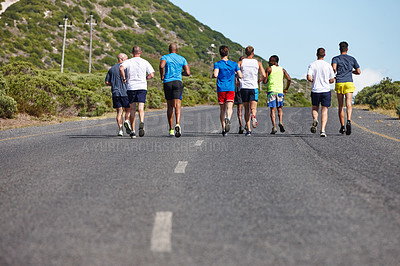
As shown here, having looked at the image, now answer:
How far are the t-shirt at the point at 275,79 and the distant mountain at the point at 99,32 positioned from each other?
44500 mm

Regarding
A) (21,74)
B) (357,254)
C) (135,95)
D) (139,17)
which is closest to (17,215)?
(357,254)

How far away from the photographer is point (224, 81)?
41.4 ft

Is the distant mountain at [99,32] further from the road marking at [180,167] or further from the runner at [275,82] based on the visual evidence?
the road marking at [180,167]

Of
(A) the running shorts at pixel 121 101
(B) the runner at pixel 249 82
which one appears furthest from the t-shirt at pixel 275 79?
(A) the running shorts at pixel 121 101

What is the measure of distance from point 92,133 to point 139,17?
90.7 m

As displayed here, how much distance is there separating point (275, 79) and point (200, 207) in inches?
353

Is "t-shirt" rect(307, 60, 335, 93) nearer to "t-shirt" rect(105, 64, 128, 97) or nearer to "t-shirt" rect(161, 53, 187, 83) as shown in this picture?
"t-shirt" rect(161, 53, 187, 83)

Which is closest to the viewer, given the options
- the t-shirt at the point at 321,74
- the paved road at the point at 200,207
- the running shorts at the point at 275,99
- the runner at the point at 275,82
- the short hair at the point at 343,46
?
the paved road at the point at 200,207

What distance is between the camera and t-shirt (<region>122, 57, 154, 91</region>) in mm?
12172

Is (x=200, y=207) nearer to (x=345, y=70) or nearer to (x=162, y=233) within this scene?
(x=162, y=233)

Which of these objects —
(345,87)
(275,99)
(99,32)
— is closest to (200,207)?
(345,87)

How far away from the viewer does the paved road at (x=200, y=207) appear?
3.62 m

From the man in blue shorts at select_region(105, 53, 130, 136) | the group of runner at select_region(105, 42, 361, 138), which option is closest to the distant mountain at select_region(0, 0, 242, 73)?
the man in blue shorts at select_region(105, 53, 130, 136)

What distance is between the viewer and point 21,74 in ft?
75.2
